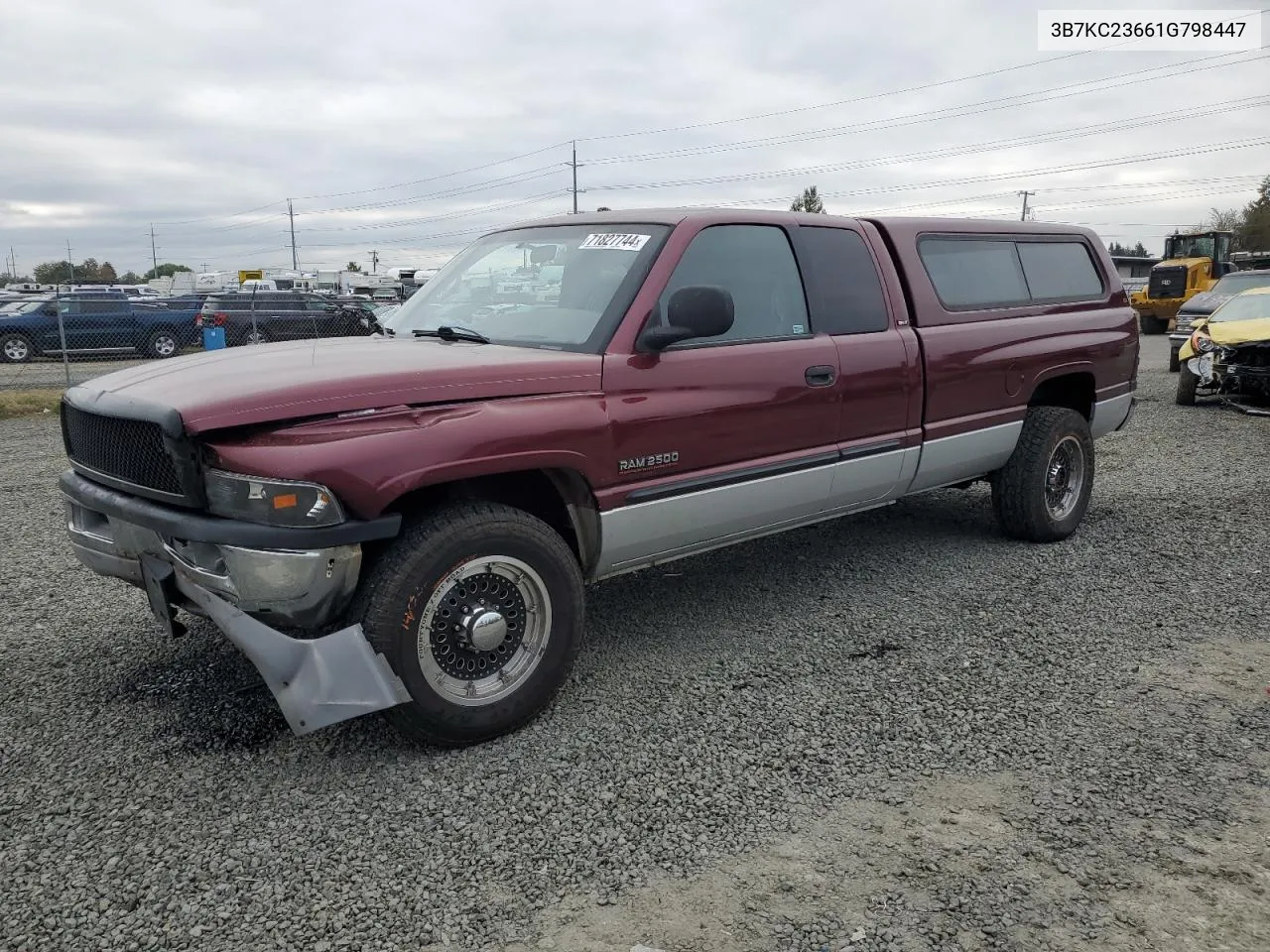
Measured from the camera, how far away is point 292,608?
9.70ft

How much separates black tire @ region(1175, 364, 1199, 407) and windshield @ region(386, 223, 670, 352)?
10802 millimetres

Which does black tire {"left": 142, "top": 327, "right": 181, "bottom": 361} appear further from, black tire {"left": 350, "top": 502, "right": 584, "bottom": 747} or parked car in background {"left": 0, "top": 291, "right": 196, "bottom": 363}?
black tire {"left": 350, "top": 502, "right": 584, "bottom": 747}

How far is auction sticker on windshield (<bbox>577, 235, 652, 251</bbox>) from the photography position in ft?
13.0

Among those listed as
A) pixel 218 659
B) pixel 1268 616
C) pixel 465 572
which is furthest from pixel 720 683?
pixel 1268 616

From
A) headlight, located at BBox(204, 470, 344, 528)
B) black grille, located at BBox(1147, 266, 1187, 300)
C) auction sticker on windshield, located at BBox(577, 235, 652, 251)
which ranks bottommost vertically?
headlight, located at BBox(204, 470, 344, 528)

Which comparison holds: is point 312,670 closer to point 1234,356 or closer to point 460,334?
point 460,334

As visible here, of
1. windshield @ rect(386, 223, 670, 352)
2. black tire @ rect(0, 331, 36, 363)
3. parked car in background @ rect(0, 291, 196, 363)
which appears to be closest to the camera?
windshield @ rect(386, 223, 670, 352)

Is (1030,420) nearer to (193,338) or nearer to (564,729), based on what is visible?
(564,729)

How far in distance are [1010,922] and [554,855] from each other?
1203 millimetres

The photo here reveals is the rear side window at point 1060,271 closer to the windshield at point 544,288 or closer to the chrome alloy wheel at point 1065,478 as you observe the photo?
the chrome alloy wheel at point 1065,478

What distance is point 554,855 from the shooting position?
2701 mm

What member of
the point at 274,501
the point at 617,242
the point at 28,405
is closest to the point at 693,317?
the point at 617,242

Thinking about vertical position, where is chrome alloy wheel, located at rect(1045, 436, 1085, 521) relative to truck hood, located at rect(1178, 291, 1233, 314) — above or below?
below

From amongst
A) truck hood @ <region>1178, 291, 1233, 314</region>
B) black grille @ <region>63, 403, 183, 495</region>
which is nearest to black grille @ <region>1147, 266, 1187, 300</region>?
truck hood @ <region>1178, 291, 1233, 314</region>
